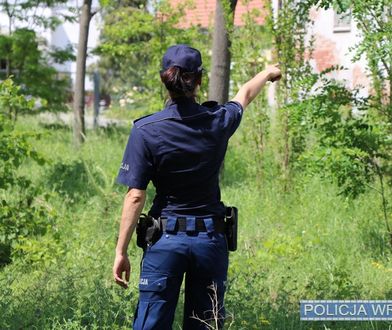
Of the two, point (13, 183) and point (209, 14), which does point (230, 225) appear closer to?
point (13, 183)

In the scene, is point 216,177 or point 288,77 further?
point 288,77

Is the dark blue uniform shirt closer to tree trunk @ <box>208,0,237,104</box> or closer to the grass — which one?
the grass

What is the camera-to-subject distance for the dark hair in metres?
3.94

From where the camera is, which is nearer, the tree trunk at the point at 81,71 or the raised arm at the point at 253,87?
the raised arm at the point at 253,87

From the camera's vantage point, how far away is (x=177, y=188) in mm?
4055

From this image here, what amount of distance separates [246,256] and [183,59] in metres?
3.71

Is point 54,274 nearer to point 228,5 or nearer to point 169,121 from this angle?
point 169,121

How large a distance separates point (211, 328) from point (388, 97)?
4253mm

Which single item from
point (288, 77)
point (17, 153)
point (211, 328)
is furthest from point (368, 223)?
point (211, 328)

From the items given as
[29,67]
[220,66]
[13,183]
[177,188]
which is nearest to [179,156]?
[177,188]

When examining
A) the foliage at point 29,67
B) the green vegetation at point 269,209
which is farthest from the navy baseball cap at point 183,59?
the foliage at point 29,67

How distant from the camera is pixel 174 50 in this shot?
13.1 feet

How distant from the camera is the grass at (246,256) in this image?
5.55 metres

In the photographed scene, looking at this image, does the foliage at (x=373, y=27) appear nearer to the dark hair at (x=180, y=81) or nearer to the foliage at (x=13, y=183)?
the dark hair at (x=180, y=81)
